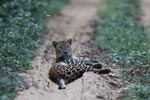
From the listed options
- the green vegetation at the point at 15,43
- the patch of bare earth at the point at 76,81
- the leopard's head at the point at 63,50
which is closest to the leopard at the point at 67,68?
the leopard's head at the point at 63,50

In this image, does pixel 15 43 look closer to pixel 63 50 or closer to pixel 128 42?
pixel 63 50

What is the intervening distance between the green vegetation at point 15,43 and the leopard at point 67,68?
2.08 feet

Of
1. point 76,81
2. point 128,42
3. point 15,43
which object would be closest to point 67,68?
point 76,81

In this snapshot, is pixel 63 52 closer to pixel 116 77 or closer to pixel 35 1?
pixel 116 77

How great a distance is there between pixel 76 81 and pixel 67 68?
32 centimetres

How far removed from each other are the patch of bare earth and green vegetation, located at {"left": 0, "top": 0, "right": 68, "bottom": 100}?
0.23 metres

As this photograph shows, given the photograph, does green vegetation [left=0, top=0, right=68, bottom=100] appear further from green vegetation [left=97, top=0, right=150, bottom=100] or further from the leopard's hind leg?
green vegetation [left=97, top=0, right=150, bottom=100]

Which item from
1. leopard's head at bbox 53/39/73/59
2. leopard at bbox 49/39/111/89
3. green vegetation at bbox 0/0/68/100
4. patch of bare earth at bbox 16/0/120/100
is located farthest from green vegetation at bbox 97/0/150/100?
green vegetation at bbox 0/0/68/100

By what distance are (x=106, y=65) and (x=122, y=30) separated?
4.25 m

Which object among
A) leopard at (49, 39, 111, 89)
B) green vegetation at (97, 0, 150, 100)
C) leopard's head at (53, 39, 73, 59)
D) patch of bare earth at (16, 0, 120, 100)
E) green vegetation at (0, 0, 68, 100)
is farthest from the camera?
leopard's head at (53, 39, 73, 59)

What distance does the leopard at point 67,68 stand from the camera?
10.4 metres

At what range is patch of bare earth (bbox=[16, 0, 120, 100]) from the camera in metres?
9.55

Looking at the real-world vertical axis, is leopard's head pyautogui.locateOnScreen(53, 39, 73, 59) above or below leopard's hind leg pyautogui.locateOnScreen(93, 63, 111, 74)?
above

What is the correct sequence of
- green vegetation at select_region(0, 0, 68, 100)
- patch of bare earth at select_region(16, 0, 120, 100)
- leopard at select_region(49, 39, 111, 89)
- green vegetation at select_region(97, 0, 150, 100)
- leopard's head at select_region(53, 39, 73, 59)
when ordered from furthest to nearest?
leopard's head at select_region(53, 39, 73, 59)
leopard at select_region(49, 39, 111, 89)
green vegetation at select_region(97, 0, 150, 100)
patch of bare earth at select_region(16, 0, 120, 100)
green vegetation at select_region(0, 0, 68, 100)
